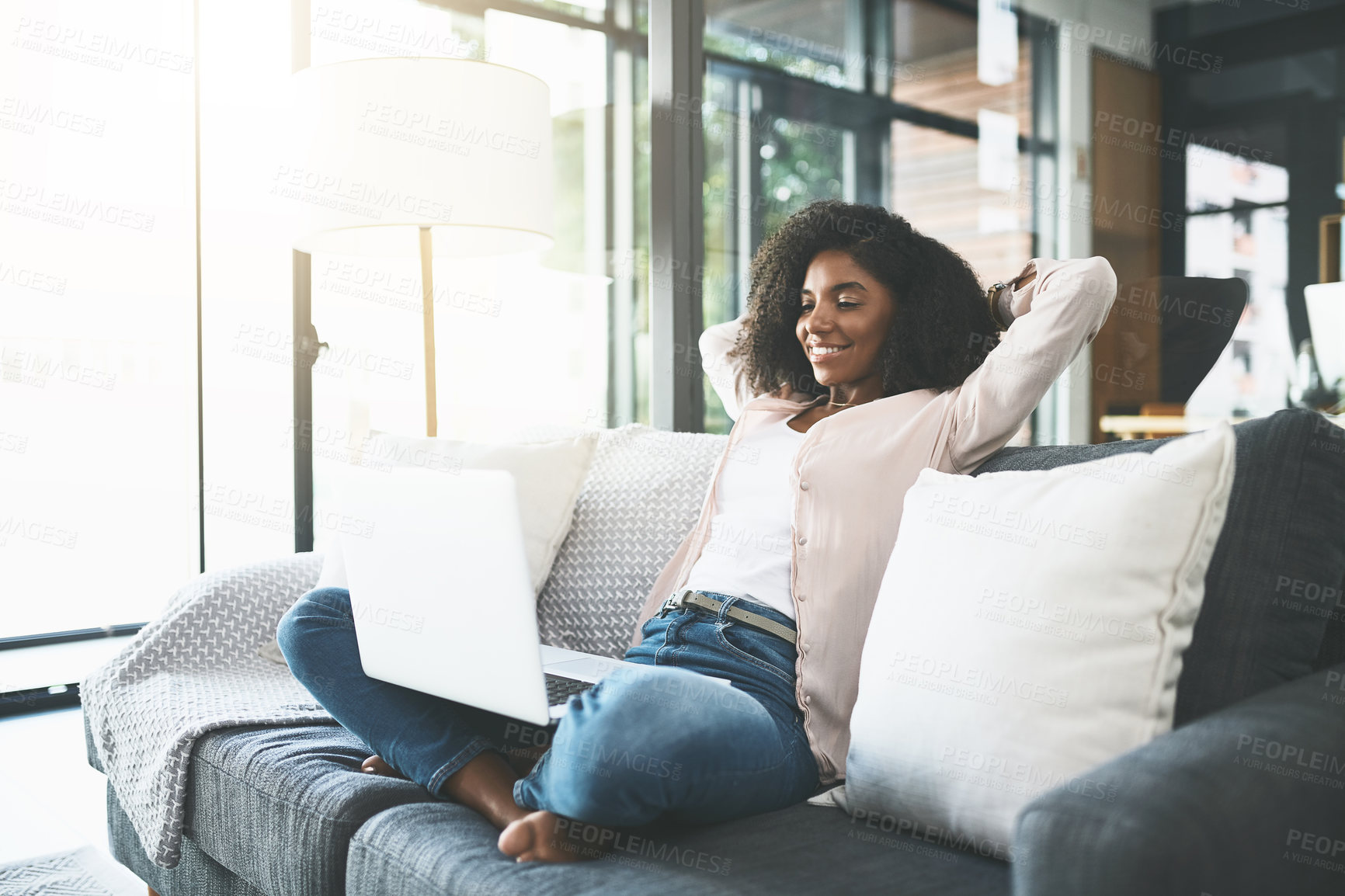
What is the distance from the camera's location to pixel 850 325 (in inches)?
69.4

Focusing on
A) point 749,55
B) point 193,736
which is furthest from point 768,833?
point 749,55

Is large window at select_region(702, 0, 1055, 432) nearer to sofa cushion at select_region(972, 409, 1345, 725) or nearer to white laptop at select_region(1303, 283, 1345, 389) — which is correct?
white laptop at select_region(1303, 283, 1345, 389)

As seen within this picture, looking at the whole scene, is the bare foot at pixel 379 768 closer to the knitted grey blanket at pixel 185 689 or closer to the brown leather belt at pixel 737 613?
the knitted grey blanket at pixel 185 689

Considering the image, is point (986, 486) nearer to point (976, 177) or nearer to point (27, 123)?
point (27, 123)

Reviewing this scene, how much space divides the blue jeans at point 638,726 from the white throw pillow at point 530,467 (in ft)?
1.25

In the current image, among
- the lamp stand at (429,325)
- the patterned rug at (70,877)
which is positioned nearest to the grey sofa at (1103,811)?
the patterned rug at (70,877)

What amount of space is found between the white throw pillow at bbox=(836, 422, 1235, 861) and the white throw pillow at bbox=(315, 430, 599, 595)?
856 millimetres

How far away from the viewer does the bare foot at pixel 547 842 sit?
1082 mm

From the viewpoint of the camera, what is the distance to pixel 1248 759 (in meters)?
0.88

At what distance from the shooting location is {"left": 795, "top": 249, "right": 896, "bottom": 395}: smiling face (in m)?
1.76

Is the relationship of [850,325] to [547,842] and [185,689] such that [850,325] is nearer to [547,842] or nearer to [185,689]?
[547,842]

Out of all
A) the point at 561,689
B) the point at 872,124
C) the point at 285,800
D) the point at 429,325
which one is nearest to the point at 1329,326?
the point at 872,124

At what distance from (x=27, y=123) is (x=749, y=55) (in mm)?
2808

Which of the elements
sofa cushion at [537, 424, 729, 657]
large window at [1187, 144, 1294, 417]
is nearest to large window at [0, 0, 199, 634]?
sofa cushion at [537, 424, 729, 657]
